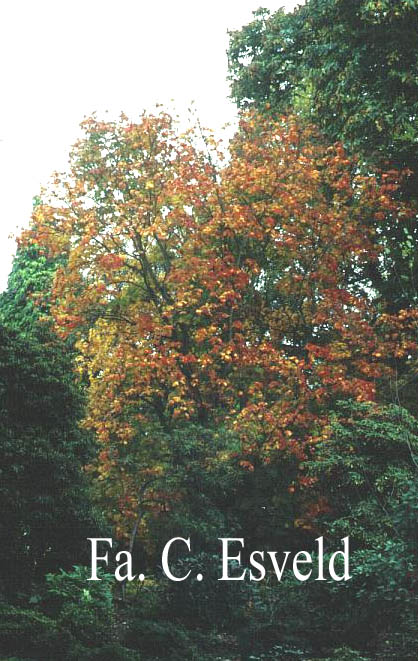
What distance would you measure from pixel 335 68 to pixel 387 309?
6225mm

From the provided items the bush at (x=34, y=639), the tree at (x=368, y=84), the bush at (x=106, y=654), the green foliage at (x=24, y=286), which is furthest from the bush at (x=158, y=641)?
the green foliage at (x=24, y=286)

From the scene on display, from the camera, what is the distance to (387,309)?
19391 mm

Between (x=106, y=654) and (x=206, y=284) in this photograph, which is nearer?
(x=106, y=654)

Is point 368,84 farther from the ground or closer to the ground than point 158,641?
farther from the ground

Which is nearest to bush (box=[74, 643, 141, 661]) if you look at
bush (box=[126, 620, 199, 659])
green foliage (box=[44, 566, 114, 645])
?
green foliage (box=[44, 566, 114, 645])

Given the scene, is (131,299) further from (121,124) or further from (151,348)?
(121,124)

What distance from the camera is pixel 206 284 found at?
15070mm

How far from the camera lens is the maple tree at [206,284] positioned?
15.1 metres

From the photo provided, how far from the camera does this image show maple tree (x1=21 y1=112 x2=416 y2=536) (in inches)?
596

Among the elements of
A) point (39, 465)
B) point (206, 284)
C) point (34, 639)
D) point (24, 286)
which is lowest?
point (34, 639)

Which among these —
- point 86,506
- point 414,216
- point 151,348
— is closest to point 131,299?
point 151,348

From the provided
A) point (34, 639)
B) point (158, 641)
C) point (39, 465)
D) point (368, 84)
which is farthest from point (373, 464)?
point (368, 84)

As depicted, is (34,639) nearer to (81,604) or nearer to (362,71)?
(81,604)

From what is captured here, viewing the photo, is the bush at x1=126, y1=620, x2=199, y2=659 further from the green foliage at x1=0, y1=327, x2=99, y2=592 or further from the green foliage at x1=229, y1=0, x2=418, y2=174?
the green foliage at x1=229, y1=0, x2=418, y2=174
